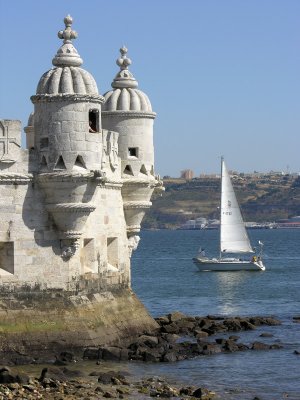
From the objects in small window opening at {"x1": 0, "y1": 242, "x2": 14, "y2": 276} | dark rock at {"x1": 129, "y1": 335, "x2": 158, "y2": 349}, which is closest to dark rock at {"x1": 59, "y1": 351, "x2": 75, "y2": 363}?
dark rock at {"x1": 129, "y1": 335, "x2": 158, "y2": 349}

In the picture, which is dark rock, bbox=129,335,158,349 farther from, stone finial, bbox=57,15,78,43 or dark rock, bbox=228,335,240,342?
stone finial, bbox=57,15,78,43

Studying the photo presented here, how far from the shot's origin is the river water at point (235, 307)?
37250 millimetres

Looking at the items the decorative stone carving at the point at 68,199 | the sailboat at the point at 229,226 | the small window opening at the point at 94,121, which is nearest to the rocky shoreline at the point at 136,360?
the decorative stone carving at the point at 68,199

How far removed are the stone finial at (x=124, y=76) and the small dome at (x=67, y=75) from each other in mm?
5244

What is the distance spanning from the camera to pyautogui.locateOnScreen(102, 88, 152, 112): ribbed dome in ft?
146

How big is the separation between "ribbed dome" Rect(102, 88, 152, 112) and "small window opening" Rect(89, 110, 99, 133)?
4.74 m

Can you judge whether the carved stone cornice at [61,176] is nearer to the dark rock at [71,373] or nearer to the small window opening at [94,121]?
the small window opening at [94,121]

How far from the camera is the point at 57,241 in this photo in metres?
38.8

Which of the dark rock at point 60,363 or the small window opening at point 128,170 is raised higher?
the small window opening at point 128,170

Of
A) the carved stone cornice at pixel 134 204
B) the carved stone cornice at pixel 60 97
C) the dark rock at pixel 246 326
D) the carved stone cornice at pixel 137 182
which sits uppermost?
the carved stone cornice at pixel 60 97

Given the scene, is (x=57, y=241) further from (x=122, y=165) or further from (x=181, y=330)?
(x=181, y=330)

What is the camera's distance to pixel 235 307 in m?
62.3

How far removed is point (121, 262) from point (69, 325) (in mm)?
5040

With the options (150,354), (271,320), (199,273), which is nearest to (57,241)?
(150,354)
